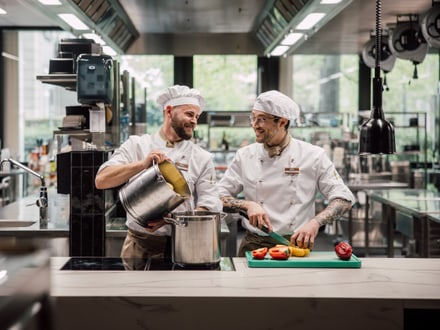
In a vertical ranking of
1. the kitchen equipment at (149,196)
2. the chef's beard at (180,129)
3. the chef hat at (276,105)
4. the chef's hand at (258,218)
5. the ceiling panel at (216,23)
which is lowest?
the chef's hand at (258,218)

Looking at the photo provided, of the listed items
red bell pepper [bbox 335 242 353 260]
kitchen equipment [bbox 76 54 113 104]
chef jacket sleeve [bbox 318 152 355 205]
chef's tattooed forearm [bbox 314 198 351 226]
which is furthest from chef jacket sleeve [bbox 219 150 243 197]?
kitchen equipment [bbox 76 54 113 104]

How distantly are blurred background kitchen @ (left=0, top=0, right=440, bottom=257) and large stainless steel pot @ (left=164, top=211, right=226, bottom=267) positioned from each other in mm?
1039

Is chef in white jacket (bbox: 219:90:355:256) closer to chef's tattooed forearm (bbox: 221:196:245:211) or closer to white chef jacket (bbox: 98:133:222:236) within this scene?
chef's tattooed forearm (bbox: 221:196:245:211)

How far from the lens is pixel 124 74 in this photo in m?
5.65

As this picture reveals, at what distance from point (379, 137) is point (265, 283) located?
2.82ft

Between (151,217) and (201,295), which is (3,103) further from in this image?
(201,295)

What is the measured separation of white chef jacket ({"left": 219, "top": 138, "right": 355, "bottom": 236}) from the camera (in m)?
3.02

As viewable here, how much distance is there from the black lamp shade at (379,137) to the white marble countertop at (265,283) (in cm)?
49

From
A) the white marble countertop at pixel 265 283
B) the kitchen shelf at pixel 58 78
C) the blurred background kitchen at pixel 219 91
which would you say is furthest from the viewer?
the kitchen shelf at pixel 58 78

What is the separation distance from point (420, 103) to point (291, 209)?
23.6 ft

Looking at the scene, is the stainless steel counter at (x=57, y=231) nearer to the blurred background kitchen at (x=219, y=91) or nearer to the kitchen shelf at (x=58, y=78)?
the blurred background kitchen at (x=219, y=91)

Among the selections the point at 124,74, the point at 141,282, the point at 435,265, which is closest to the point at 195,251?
the point at 141,282

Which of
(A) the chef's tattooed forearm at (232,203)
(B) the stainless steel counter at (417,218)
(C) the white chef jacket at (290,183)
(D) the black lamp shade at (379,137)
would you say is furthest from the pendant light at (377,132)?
(B) the stainless steel counter at (417,218)

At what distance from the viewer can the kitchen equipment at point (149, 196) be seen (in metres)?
2.40
